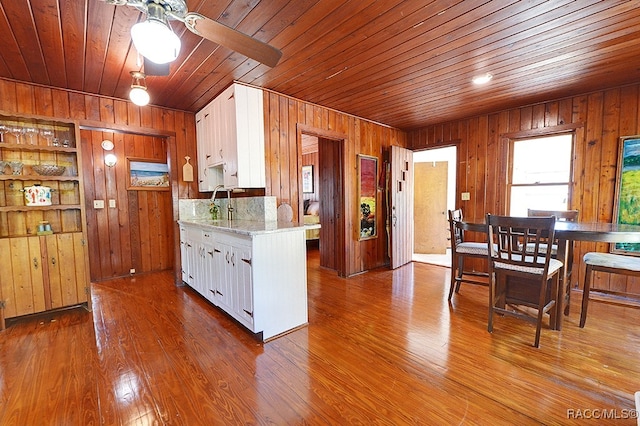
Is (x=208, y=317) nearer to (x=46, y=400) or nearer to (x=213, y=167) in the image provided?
(x=46, y=400)

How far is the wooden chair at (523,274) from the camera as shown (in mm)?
2094

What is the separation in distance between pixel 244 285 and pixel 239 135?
60.9 inches

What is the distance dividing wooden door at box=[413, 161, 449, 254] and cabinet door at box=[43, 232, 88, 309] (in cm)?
555

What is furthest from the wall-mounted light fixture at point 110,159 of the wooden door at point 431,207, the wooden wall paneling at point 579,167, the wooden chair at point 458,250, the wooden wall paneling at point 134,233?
the wooden wall paneling at point 579,167

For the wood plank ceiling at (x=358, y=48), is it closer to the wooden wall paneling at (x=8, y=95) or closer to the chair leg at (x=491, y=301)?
the wooden wall paneling at (x=8, y=95)

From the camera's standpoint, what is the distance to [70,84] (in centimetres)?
280

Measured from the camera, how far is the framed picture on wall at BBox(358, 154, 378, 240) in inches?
163

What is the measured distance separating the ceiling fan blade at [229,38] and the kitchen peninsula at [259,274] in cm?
121

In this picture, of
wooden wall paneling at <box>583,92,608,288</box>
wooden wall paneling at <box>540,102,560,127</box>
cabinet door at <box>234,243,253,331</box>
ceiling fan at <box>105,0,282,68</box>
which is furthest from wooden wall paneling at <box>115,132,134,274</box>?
wooden wall paneling at <box>583,92,608,288</box>

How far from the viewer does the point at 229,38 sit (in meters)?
1.49

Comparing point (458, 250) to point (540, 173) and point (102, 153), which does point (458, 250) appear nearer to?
point (540, 173)

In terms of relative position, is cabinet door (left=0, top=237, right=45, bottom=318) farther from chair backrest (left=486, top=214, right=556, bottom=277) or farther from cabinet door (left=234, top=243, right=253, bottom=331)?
chair backrest (left=486, top=214, right=556, bottom=277)

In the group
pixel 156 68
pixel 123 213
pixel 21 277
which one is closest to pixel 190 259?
pixel 21 277

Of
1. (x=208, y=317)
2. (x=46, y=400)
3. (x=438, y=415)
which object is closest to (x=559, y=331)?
(x=438, y=415)
